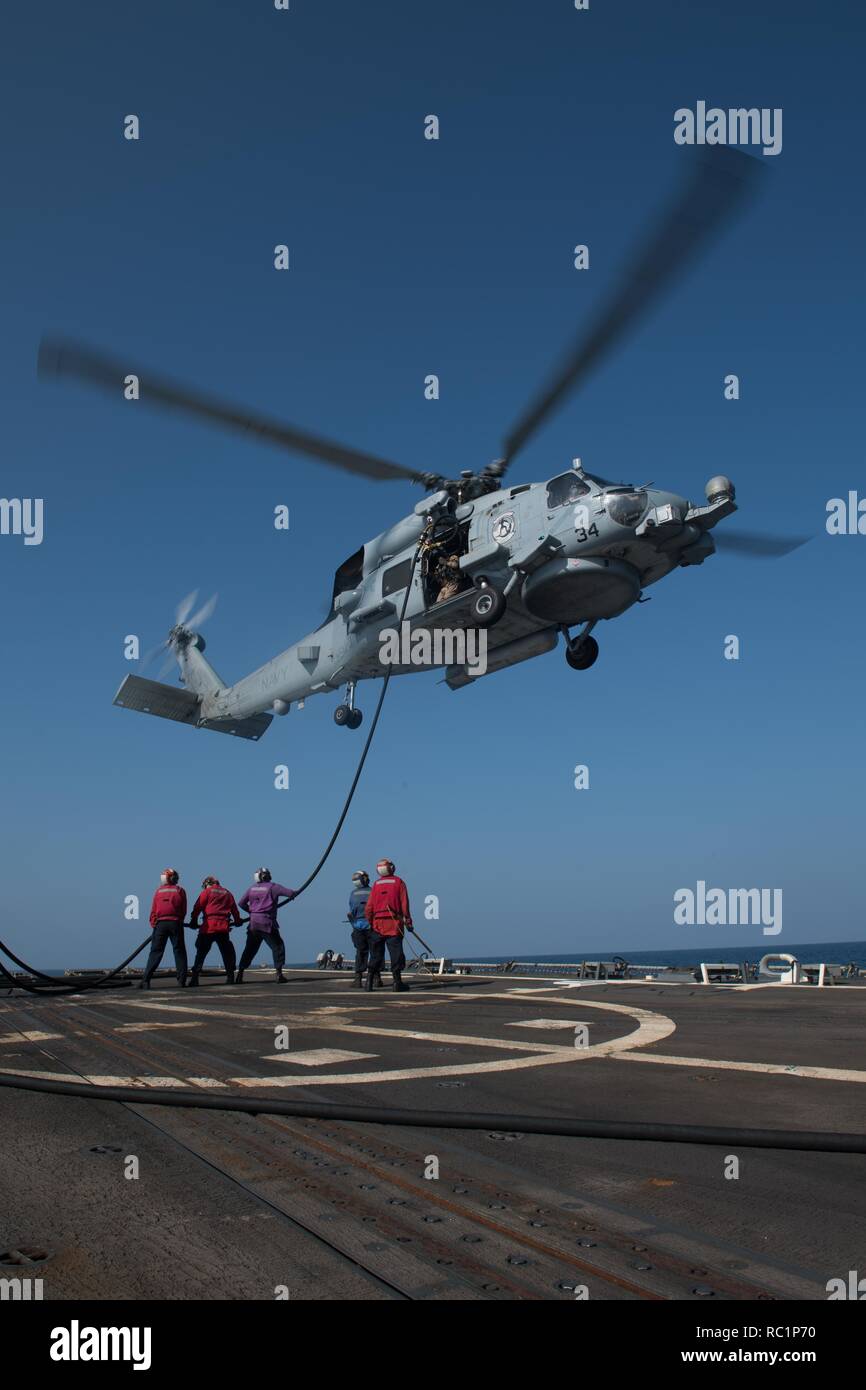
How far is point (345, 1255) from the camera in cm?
288

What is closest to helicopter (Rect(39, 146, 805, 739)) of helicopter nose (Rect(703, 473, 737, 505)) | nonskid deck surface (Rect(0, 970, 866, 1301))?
helicopter nose (Rect(703, 473, 737, 505))

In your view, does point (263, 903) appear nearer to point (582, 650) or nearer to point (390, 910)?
point (390, 910)

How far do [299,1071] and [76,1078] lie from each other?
150 centimetres

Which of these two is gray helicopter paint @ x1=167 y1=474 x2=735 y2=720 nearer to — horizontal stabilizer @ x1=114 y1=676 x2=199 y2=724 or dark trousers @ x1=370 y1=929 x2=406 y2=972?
dark trousers @ x1=370 y1=929 x2=406 y2=972

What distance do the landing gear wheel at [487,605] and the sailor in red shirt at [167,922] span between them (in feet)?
26.1

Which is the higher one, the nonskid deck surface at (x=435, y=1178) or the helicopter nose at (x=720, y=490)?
the helicopter nose at (x=720, y=490)

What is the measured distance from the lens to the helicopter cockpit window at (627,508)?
17219mm

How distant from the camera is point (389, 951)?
14430 mm

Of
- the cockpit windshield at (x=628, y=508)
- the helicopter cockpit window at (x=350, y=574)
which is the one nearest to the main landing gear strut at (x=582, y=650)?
the cockpit windshield at (x=628, y=508)

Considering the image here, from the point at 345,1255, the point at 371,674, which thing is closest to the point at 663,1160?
the point at 345,1255

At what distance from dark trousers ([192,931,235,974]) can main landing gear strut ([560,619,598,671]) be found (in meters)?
9.15

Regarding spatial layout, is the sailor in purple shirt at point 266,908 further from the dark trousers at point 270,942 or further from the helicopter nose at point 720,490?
the helicopter nose at point 720,490

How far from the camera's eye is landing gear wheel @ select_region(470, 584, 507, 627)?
1862cm
